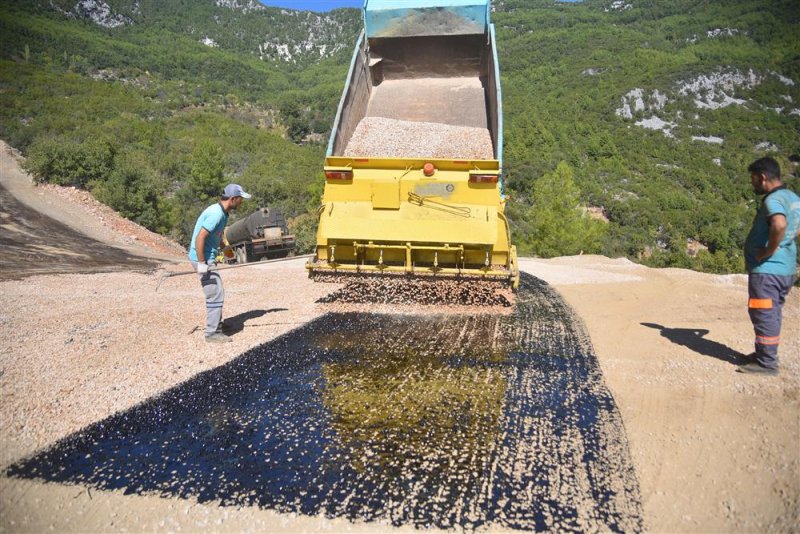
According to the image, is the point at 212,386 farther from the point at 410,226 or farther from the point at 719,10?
the point at 719,10

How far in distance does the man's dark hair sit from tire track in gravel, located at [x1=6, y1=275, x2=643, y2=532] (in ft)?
6.34

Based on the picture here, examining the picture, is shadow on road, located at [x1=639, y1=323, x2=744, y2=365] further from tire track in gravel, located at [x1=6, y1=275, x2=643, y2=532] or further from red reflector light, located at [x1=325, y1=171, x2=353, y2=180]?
red reflector light, located at [x1=325, y1=171, x2=353, y2=180]

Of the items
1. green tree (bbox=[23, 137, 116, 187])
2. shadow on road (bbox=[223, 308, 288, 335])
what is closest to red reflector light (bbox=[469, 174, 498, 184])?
shadow on road (bbox=[223, 308, 288, 335])

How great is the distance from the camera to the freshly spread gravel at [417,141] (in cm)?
722

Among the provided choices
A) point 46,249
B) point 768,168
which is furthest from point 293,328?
point 46,249

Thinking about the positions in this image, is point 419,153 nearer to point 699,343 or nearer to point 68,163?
point 699,343

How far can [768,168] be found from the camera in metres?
4.05

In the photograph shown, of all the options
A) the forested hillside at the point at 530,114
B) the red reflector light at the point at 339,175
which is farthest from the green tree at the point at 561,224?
the red reflector light at the point at 339,175

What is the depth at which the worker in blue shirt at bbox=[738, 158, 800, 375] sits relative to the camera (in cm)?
397

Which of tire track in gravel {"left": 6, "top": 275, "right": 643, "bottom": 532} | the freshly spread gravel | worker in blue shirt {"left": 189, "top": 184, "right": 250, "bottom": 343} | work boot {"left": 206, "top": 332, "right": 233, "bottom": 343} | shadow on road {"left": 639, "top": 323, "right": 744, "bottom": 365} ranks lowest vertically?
tire track in gravel {"left": 6, "top": 275, "right": 643, "bottom": 532}

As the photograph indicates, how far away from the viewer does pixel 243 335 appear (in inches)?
215

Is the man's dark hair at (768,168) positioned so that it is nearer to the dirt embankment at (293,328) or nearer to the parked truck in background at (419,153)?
the dirt embankment at (293,328)

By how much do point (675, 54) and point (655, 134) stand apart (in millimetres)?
20703

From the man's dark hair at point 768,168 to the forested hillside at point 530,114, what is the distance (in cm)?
1693
